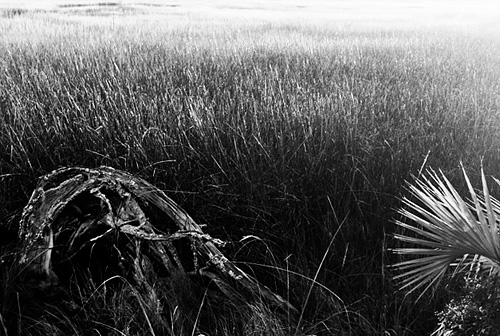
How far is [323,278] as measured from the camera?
1560 millimetres

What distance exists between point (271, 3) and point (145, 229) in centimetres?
1828

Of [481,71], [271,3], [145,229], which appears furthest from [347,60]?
[271,3]

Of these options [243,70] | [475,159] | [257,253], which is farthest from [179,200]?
[243,70]

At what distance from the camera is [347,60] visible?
4707 millimetres

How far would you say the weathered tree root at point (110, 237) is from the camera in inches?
55.1

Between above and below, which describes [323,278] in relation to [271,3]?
above

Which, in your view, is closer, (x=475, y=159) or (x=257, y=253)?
(x=257, y=253)

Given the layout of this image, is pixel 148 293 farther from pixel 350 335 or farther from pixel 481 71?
pixel 481 71

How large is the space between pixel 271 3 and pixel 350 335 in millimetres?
18500

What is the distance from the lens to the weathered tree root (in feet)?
4.59

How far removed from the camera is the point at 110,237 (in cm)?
155

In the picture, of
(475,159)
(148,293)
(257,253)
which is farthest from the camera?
(475,159)

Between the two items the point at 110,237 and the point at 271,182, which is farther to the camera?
the point at 271,182

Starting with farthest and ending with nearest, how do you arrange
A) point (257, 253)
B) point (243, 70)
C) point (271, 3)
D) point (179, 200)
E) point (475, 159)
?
point (271, 3)
point (243, 70)
point (475, 159)
point (179, 200)
point (257, 253)
